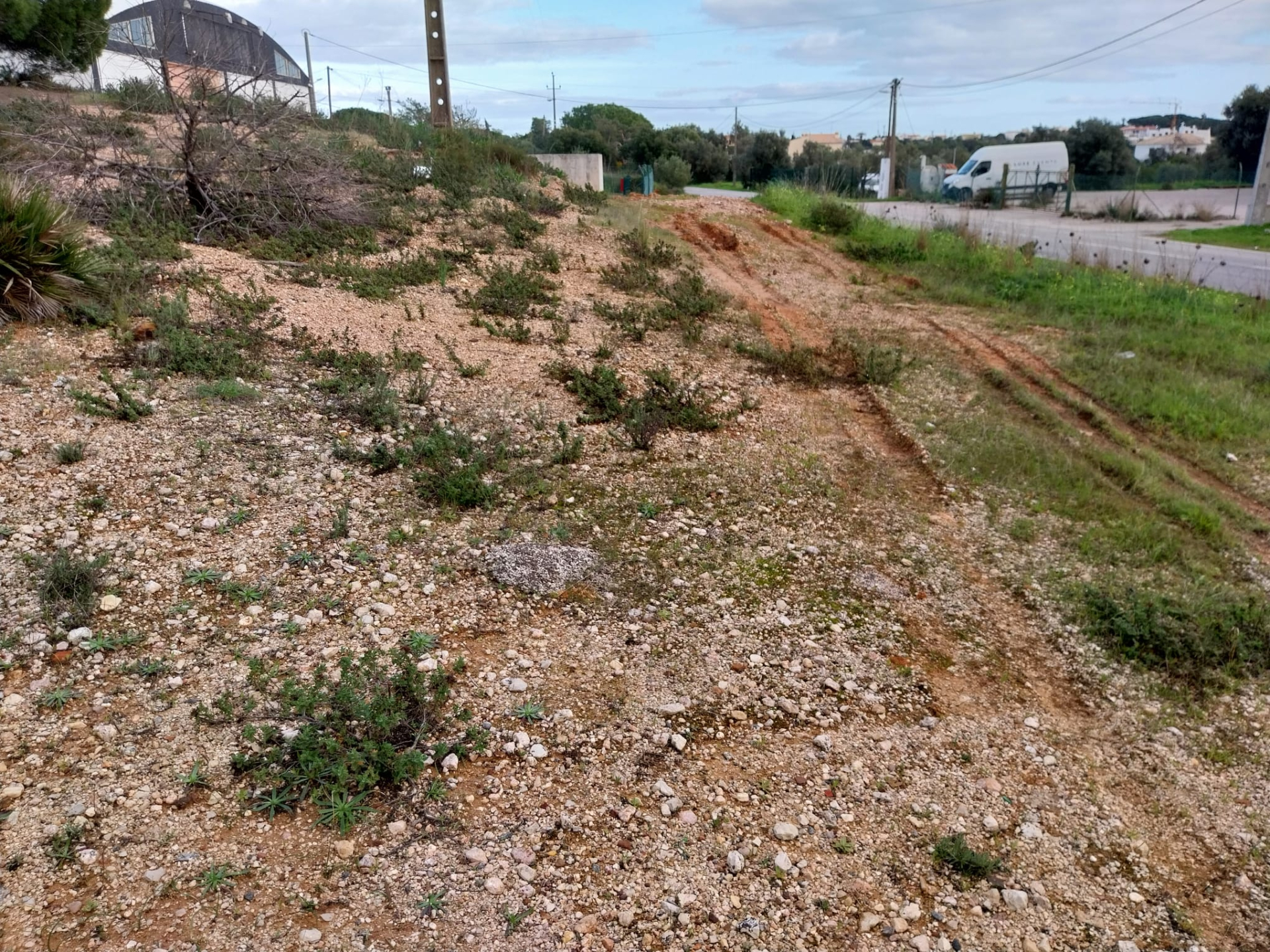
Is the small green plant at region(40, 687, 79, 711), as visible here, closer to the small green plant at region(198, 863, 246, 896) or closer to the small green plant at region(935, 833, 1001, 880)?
the small green plant at region(198, 863, 246, 896)

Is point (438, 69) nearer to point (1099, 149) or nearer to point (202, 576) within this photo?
point (202, 576)

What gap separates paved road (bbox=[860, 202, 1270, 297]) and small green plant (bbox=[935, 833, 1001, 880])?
35.6 ft

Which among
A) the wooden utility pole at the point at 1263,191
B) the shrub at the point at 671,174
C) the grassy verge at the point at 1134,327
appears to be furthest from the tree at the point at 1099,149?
the grassy verge at the point at 1134,327

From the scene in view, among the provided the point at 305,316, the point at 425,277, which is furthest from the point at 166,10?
the point at 305,316

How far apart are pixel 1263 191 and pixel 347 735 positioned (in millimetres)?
27589

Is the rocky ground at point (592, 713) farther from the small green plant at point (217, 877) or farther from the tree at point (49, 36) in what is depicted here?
the tree at point (49, 36)

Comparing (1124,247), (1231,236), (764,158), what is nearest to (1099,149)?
(764,158)

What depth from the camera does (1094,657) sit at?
404 centimetres

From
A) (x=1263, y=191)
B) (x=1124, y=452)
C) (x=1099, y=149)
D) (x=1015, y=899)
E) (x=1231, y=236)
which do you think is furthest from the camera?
(x=1099, y=149)

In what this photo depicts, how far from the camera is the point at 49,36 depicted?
15.9 m

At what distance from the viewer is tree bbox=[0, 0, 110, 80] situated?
48.8 feet

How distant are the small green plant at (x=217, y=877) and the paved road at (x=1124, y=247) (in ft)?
41.5

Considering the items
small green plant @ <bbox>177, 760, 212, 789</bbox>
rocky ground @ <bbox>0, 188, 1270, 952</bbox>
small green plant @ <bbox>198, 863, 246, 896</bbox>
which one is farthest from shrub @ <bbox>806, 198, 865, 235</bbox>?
small green plant @ <bbox>198, 863, 246, 896</bbox>

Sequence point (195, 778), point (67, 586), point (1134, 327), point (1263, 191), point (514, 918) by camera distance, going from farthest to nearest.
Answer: point (1263, 191) < point (1134, 327) < point (67, 586) < point (195, 778) < point (514, 918)
